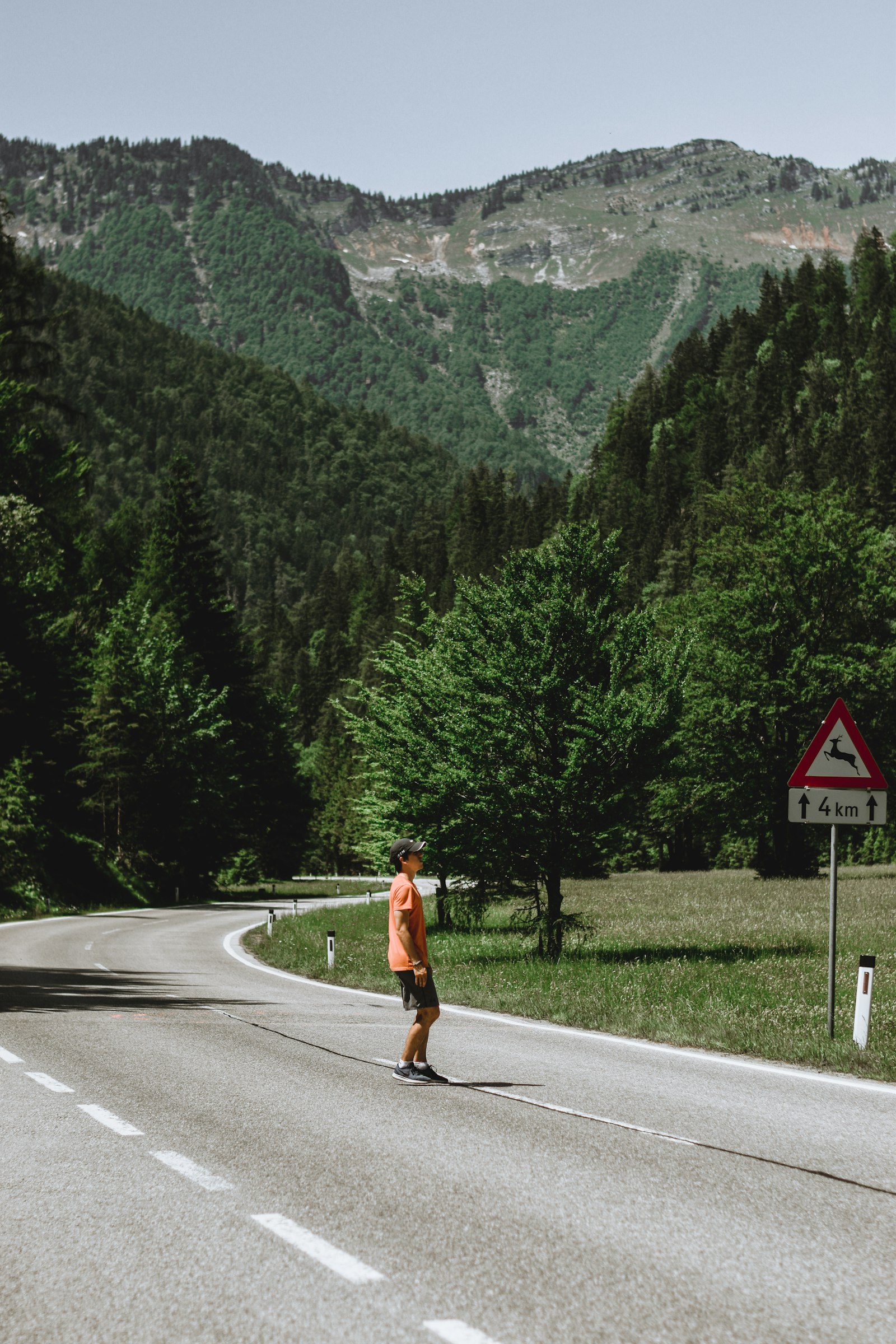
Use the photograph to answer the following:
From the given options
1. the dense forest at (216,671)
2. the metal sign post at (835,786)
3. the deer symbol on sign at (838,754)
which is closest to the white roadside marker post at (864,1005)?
the metal sign post at (835,786)

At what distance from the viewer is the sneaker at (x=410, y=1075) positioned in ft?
30.5

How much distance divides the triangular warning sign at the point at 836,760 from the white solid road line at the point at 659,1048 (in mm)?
2689

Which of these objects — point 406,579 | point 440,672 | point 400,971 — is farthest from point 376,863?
point 400,971

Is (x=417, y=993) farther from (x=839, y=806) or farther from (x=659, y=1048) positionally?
(x=839, y=806)

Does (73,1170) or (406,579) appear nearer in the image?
(73,1170)

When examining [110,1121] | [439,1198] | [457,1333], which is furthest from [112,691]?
[457,1333]

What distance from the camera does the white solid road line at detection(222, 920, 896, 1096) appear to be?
383 inches

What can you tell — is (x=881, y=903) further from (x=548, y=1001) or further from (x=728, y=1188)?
(x=728, y=1188)

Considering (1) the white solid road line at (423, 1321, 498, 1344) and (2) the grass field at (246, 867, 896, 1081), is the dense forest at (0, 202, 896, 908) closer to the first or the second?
(2) the grass field at (246, 867, 896, 1081)

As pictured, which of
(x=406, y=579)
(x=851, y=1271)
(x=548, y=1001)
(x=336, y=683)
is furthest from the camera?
(x=336, y=683)

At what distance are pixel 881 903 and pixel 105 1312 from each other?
95.6 ft

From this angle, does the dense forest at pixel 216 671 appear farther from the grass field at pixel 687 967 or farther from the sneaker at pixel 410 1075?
the sneaker at pixel 410 1075

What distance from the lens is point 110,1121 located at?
25.5ft

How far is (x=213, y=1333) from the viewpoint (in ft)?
13.5
